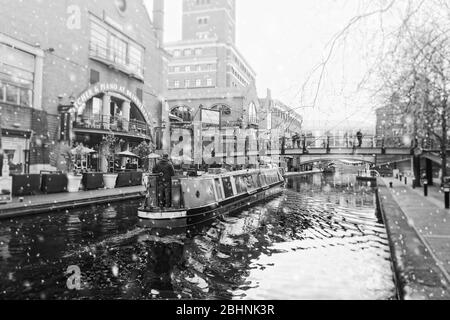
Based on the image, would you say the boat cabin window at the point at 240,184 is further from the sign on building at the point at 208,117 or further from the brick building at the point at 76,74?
the sign on building at the point at 208,117

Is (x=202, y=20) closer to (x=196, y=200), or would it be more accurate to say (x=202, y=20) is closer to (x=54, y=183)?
(x=54, y=183)

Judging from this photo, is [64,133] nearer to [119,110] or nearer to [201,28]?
[119,110]

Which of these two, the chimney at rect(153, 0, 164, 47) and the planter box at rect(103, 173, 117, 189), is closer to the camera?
the planter box at rect(103, 173, 117, 189)

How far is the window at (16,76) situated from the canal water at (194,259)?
9.22 m

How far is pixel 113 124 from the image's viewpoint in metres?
23.5

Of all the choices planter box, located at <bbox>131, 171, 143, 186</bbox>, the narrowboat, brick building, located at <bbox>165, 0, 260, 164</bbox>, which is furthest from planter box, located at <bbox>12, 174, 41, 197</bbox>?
brick building, located at <bbox>165, 0, 260, 164</bbox>

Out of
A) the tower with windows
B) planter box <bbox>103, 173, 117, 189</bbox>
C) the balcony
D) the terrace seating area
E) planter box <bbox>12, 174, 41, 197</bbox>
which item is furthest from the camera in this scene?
the tower with windows

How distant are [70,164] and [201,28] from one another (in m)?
61.1

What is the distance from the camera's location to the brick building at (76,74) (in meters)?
17.3

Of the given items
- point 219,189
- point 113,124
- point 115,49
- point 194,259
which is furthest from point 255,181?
point 115,49

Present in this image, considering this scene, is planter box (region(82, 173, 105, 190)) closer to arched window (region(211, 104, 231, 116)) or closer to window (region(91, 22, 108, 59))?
window (region(91, 22, 108, 59))

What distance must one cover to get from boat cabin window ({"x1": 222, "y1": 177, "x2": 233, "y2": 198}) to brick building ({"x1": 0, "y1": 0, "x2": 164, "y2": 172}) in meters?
10.9

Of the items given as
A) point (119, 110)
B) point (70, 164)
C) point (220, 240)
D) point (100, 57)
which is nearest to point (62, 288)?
point (220, 240)

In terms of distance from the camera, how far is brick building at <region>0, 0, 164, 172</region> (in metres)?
17.3
